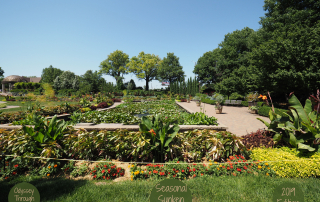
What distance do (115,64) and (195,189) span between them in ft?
185

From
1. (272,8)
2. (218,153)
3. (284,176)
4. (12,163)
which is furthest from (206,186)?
(272,8)

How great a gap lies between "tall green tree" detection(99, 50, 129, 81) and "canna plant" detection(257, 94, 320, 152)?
A: 2067 inches

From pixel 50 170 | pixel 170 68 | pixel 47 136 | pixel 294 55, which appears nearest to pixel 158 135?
pixel 50 170

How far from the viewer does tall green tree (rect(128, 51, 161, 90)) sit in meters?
48.6

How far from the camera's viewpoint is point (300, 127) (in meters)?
3.25

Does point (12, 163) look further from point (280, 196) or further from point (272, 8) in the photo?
point (272, 8)

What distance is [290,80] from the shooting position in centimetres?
1084

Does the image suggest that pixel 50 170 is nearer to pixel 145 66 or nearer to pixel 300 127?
pixel 300 127

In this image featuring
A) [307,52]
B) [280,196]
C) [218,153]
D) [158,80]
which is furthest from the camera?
[158,80]

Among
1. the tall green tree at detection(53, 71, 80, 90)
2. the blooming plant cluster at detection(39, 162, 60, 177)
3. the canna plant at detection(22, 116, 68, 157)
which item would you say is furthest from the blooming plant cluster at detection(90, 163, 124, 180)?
the tall green tree at detection(53, 71, 80, 90)

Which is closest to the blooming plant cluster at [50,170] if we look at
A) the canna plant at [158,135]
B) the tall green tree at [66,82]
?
the canna plant at [158,135]

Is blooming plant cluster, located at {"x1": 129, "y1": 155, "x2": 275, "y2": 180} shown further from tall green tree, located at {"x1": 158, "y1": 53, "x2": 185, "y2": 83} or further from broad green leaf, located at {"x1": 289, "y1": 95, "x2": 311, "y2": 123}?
tall green tree, located at {"x1": 158, "y1": 53, "x2": 185, "y2": 83}

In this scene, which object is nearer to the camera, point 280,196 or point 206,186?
point 280,196

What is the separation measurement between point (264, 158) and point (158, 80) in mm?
48720
